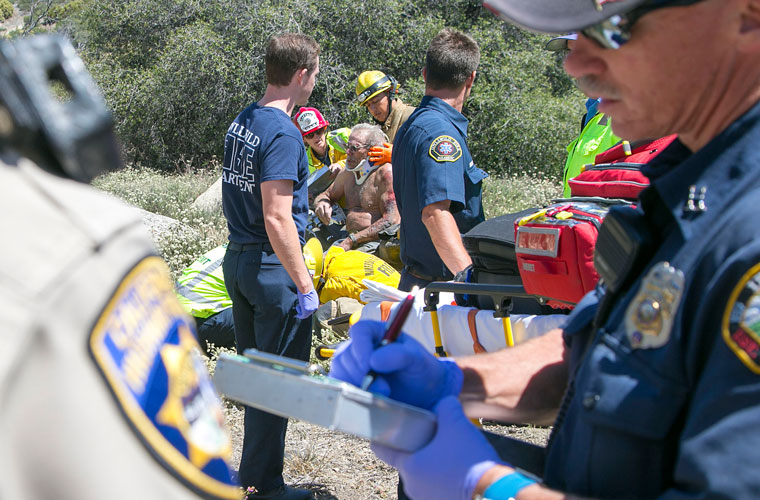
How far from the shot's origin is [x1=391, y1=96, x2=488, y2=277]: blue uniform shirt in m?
3.47

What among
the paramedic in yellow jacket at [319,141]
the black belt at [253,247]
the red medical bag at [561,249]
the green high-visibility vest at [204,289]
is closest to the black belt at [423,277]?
the black belt at [253,247]

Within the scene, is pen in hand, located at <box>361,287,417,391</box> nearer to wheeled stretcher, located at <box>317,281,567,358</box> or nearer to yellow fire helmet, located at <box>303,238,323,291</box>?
wheeled stretcher, located at <box>317,281,567,358</box>

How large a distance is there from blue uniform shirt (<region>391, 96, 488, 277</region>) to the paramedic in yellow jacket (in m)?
3.77

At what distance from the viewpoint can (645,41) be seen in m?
1.18

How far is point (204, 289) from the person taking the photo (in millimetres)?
5133

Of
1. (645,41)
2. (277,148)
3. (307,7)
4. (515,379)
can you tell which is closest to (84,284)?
(645,41)

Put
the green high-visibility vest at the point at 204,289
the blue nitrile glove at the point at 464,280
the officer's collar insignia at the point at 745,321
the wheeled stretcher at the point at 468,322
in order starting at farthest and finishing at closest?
the green high-visibility vest at the point at 204,289, the blue nitrile glove at the point at 464,280, the wheeled stretcher at the point at 468,322, the officer's collar insignia at the point at 745,321

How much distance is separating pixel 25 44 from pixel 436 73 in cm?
322

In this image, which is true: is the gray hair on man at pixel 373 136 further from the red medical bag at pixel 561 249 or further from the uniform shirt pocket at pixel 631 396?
the uniform shirt pocket at pixel 631 396

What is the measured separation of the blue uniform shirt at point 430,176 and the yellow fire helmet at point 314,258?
186 cm

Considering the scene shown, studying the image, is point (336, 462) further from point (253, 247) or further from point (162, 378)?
point (162, 378)

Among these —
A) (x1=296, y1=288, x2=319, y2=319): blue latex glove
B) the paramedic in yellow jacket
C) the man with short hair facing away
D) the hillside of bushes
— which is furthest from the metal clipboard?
the hillside of bushes

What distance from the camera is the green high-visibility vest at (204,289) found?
510 cm

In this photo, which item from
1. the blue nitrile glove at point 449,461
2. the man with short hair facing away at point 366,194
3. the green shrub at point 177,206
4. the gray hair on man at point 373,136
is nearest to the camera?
the blue nitrile glove at point 449,461
